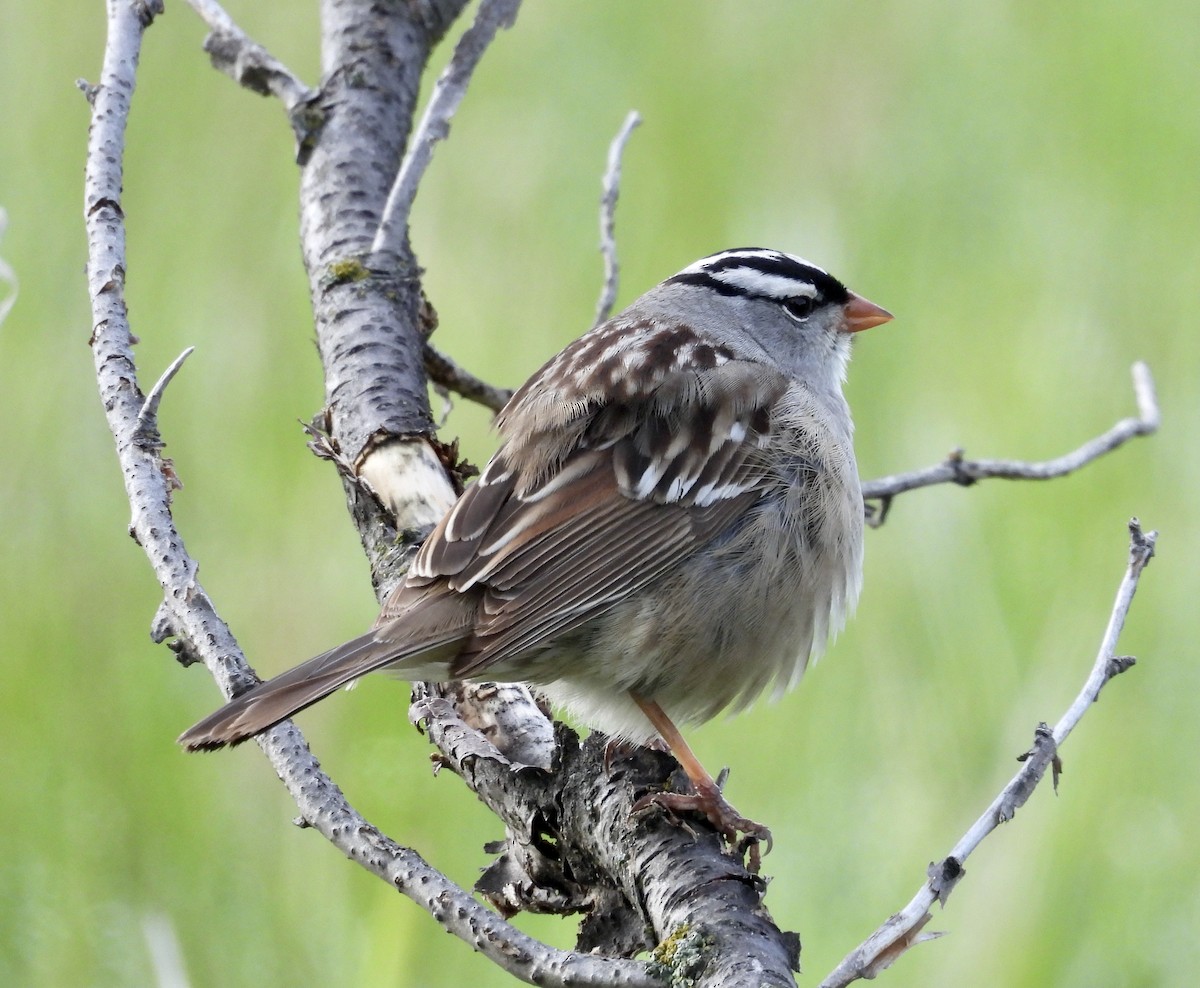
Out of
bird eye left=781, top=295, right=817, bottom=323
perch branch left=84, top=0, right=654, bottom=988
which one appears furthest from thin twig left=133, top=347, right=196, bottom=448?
bird eye left=781, top=295, right=817, bottom=323

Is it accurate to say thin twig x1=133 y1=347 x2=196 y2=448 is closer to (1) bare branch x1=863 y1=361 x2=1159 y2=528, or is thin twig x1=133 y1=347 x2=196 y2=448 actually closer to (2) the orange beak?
(1) bare branch x1=863 y1=361 x2=1159 y2=528

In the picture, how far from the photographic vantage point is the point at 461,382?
13.0 feet

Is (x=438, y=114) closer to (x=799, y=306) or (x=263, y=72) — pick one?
(x=263, y=72)

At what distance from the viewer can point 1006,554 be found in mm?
4977

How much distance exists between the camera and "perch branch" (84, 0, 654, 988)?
200cm

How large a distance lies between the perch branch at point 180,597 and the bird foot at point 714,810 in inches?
20.5

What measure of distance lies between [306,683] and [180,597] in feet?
0.87

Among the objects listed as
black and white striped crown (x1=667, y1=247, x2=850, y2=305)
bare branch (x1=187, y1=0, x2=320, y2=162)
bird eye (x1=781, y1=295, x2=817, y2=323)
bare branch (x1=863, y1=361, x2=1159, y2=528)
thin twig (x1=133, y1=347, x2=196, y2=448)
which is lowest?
thin twig (x1=133, y1=347, x2=196, y2=448)

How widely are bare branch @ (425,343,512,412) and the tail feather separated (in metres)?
1.13

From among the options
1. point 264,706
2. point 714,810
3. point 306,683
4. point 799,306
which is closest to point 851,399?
point 799,306

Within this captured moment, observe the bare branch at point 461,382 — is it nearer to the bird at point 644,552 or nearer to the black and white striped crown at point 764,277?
the bird at point 644,552

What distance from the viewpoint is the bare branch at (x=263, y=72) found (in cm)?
391

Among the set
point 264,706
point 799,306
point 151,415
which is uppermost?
point 799,306

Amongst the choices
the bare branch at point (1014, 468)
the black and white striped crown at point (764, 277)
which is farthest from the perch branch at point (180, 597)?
the bare branch at point (1014, 468)
